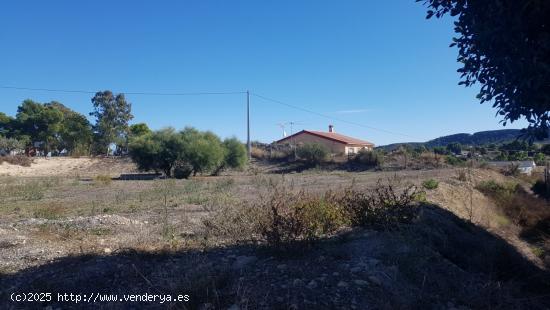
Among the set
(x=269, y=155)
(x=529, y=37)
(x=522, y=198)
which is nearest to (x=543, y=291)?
(x=529, y=37)

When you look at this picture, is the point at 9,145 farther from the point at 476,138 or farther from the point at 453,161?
the point at 476,138

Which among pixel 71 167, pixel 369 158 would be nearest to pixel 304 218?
pixel 369 158

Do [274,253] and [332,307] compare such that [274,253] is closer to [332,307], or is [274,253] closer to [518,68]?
[332,307]

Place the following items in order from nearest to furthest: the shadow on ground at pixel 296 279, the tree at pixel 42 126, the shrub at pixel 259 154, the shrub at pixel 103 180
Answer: the shadow on ground at pixel 296 279 → the shrub at pixel 103 180 → the shrub at pixel 259 154 → the tree at pixel 42 126

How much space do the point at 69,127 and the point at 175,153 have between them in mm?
33344

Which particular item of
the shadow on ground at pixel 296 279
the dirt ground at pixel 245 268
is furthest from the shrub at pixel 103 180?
the shadow on ground at pixel 296 279

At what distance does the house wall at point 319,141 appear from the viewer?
59.9 metres

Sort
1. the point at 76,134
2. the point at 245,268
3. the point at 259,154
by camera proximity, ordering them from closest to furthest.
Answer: the point at 245,268 → the point at 259,154 → the point at 76,134

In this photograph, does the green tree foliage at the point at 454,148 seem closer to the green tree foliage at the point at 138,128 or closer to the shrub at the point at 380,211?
the green tree foliage at the point at 138,128

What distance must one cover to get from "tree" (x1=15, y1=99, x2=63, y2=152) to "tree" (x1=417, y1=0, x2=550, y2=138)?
66023 millimetres

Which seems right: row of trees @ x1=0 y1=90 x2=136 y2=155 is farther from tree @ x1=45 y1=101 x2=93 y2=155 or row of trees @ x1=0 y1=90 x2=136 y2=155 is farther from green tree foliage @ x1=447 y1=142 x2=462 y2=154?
green tree foliage @ x1=447 y1=142 x2=462 y2=154

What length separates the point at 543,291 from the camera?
618cm

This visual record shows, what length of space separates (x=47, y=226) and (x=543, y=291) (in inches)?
330

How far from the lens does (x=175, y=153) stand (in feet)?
125
